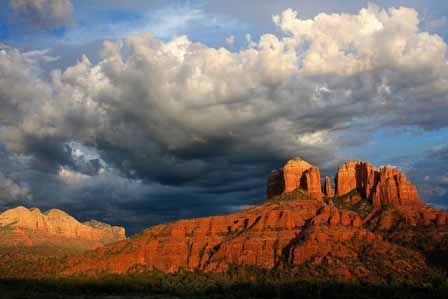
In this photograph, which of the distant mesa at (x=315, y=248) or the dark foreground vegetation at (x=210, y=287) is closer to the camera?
the dark foreground vegetation at (x=210, y=287)

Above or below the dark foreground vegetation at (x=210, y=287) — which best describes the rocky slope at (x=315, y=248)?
above

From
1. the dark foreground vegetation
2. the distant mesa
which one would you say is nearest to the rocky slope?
the distant mesa

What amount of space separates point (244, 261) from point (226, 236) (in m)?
22.6

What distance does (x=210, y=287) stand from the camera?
15000 cm

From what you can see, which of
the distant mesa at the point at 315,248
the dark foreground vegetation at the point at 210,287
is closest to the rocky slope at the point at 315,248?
the distant mesa at the point at 315,248

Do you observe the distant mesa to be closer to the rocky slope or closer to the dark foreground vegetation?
the rocky slope

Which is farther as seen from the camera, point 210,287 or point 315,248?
point 315,248

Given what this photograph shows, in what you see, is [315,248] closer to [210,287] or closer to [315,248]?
[315,248]

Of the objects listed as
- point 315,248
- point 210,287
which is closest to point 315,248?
point 315,248

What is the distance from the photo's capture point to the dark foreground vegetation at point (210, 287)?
113m

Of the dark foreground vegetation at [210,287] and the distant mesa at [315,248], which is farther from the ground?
the distant mesa at [315,248]

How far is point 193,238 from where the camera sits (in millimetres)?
199750

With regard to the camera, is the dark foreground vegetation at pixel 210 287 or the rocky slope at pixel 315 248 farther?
the rocky slope at pixel 315 248

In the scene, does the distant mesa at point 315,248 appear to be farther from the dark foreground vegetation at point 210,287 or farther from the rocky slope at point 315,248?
the dark foreground vegetation at point 210,287
